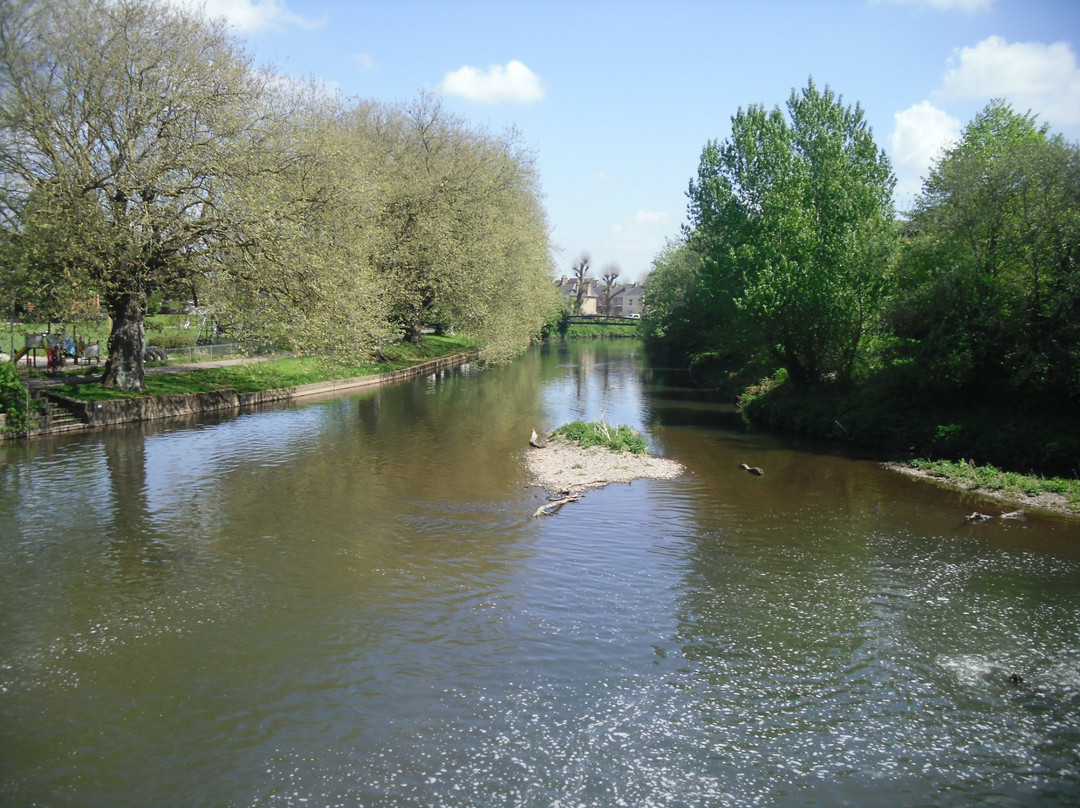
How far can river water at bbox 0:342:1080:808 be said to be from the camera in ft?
30.7

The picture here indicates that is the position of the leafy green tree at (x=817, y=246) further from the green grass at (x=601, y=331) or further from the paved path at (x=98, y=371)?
the green grass at (x=601, y=331)

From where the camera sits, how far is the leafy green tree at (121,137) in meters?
28.4

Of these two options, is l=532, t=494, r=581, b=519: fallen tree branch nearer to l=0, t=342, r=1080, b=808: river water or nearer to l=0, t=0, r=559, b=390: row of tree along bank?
l=0, t=342, r=1080, b=808: river water

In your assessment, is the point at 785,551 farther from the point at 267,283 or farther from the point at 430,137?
the point at 430,137

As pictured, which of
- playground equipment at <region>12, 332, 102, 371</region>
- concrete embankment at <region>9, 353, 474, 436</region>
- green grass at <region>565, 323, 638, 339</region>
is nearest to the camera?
concrete embankment at <region>9, 353, 474, 436</region>

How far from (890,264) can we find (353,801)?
29847 mm

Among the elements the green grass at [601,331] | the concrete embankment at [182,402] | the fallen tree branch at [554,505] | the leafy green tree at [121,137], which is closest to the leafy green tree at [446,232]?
the concrete embankment at [182,402]

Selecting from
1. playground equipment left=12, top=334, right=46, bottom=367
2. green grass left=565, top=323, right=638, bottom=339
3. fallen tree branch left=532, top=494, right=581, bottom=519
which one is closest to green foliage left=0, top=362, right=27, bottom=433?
playground equipment left=12, top=334, right=46, bottom=367

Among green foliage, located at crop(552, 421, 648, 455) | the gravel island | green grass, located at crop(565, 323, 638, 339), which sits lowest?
the gravel island

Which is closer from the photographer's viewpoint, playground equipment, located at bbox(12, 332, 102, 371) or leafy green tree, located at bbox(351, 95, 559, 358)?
playground equipment, located at bbox(12, 332, 102, 371)

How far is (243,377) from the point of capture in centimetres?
4044

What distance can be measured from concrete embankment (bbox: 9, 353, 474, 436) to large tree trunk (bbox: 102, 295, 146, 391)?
4.27 feet

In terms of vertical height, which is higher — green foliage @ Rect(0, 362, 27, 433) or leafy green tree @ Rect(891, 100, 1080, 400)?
leafy green tree @ Rect(891, 100, 1080, 400)

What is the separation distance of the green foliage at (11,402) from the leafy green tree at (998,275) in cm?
3147
